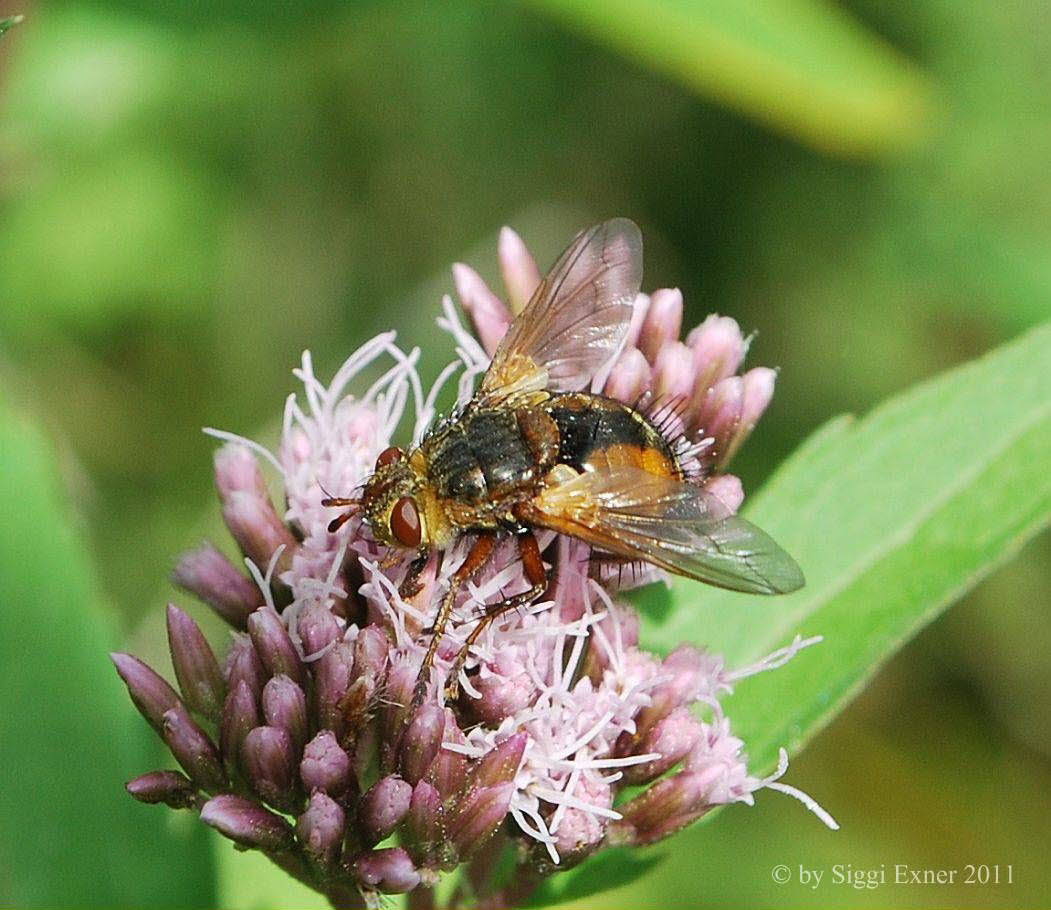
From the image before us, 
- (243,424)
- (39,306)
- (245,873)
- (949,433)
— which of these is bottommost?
(245,873)

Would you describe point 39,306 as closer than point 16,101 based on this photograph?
No

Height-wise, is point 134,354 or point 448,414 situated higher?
point 448,414

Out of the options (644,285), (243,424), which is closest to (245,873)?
(243,424)

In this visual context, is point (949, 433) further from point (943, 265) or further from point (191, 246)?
point (191, 246)

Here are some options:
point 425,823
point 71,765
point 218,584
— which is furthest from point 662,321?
point 71,765

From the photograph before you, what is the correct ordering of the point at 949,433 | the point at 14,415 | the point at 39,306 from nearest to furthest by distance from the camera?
the point at 949,433
the point at 14,415
the point at 39,306

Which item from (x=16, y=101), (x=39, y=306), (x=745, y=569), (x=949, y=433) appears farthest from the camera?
(x=39, y=306)

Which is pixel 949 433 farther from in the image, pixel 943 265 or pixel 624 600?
pixel 943 265
